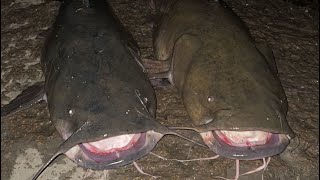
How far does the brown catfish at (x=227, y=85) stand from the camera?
2.40m

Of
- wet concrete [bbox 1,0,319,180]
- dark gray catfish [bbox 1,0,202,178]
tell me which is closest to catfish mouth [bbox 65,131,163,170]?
dark gray catfish [bbox 1,0,202,178]

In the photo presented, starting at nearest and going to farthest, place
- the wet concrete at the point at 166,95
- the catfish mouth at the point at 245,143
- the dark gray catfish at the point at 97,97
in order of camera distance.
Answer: the dark gray catfish at the point at 97,97, the catfish mouth at the point at 245,143, the wet concrete at the point at 166,95

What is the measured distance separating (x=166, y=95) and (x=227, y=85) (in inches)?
30.5

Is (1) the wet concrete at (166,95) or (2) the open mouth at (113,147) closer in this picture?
(2) the open mouth at (113,147)

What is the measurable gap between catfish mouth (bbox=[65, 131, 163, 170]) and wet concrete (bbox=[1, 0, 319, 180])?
281 millimetres

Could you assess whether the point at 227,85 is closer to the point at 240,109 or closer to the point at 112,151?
the point at 240,109

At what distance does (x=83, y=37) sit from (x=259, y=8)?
1.95 meters

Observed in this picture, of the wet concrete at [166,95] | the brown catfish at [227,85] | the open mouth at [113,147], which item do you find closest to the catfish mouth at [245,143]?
the brown catfish at [227,85]

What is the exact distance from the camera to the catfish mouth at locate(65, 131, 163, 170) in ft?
7.87

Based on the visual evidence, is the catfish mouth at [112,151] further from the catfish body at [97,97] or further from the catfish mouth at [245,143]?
the catfish mouth at [245,143]

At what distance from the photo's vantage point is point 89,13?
309cm

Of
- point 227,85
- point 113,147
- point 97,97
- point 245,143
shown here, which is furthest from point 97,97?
point 245,143

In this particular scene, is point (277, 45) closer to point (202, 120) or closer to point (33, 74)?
point (202, 120)

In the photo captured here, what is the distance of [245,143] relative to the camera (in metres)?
2.49
